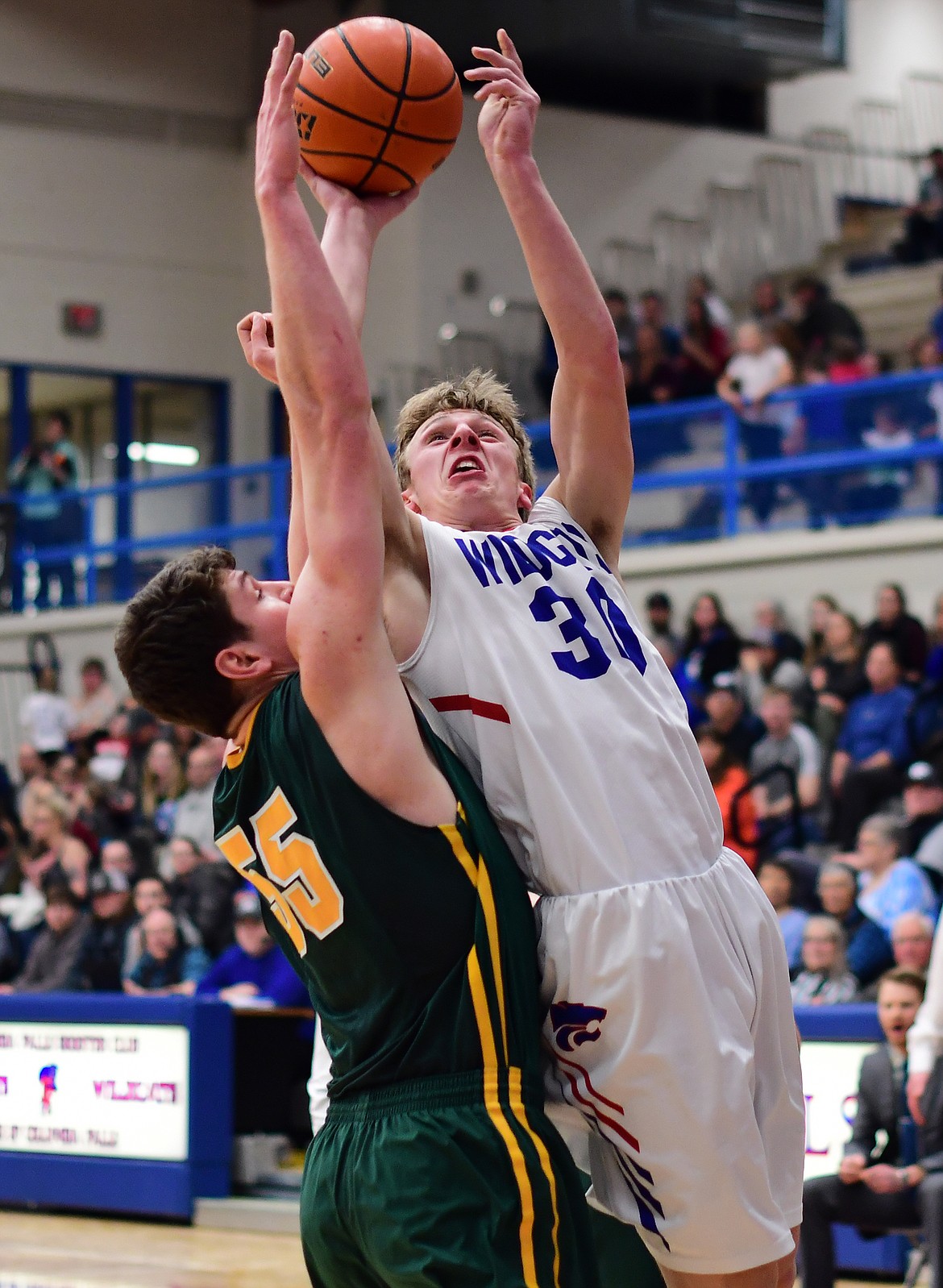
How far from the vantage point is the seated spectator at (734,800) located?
9.29m

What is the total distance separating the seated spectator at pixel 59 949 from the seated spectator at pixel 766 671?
4.09 metres

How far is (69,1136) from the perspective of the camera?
351 inches

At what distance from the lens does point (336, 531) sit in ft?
9.02

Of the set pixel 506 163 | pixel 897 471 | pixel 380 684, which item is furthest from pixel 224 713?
pixel 897 471

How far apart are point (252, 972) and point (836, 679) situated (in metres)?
3.60

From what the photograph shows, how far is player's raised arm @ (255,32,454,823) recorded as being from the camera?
275cm

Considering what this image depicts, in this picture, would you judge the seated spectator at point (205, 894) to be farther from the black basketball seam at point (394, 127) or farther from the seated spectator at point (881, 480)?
the black basketball seam at point (394, 127)

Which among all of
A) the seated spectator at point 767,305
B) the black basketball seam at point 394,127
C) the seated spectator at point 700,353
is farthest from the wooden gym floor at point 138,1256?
the seated spectator at point 767,305

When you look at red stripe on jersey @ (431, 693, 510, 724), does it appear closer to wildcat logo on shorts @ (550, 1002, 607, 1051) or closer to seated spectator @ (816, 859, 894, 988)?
wildcat logo on shorts @ (550, 1002, 607, 1051)

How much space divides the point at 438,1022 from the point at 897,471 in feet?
31.2

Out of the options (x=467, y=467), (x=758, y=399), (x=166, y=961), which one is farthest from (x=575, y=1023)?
(x=758, y=399)

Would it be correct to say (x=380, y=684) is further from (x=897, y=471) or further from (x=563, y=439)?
(x=897, y=471)

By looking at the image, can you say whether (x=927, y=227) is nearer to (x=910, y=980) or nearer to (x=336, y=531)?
(x=910, y=980)

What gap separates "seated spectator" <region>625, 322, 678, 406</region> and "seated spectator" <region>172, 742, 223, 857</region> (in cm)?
452
